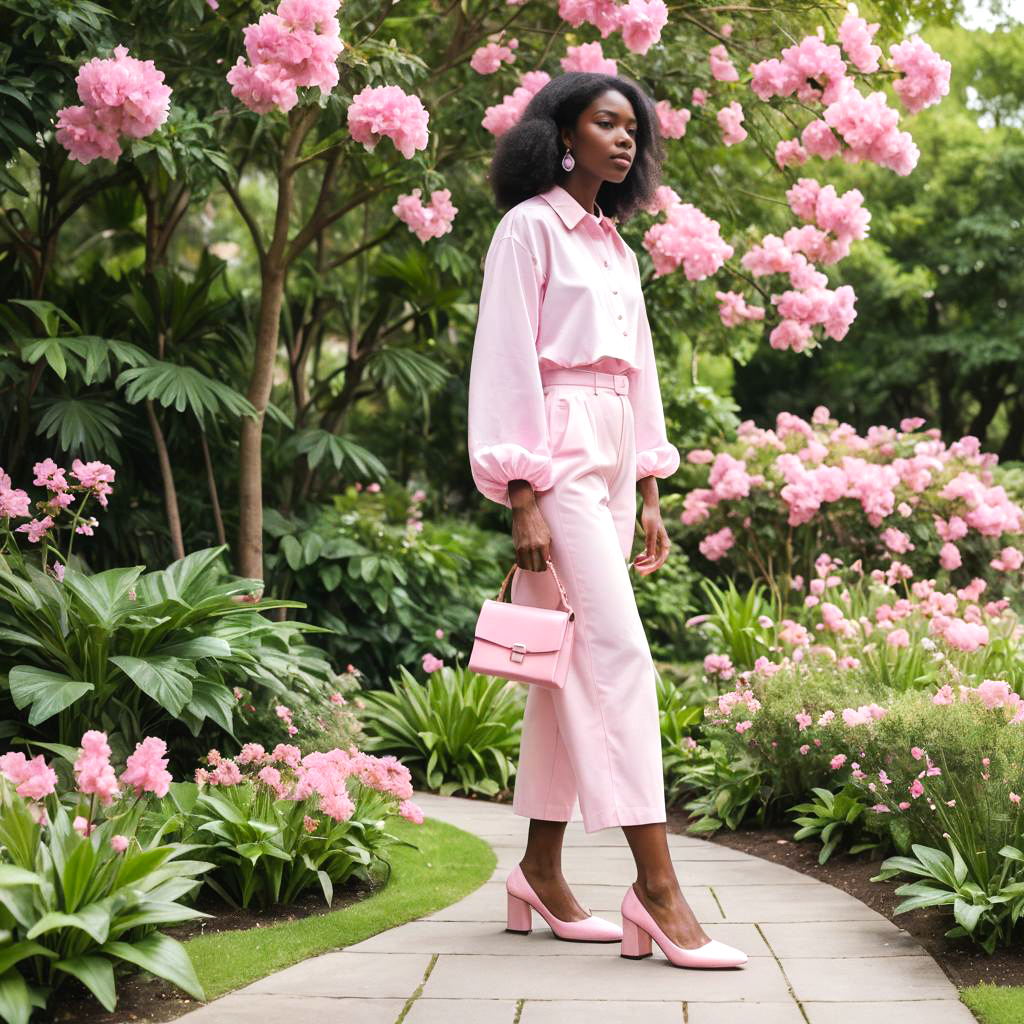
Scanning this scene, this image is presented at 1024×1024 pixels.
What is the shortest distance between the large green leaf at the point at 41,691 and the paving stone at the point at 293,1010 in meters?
1.19

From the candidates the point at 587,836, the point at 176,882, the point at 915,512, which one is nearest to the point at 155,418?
the point at 587,836

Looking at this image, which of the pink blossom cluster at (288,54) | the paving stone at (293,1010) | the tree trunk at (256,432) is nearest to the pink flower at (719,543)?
the tree trunk at (256,432)

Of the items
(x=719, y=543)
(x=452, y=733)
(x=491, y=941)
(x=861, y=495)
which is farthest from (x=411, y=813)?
(x=861, y=495)

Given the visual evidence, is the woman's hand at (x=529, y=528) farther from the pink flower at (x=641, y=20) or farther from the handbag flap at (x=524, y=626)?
the pink flower at (x=641, y=20)

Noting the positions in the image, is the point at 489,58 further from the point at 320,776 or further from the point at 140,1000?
the point at 140,1000

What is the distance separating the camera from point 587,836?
15.0 feet

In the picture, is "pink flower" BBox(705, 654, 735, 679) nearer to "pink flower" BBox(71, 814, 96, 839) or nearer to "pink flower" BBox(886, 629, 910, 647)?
"pink flower" BBox(886, 629, 910, 647)

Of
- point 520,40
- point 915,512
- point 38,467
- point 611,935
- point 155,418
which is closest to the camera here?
point 611,935

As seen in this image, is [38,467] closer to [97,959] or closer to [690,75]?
[97,959]

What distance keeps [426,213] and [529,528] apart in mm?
2961

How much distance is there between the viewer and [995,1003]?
8.21ft

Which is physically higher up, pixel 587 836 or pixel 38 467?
pixel 38 467

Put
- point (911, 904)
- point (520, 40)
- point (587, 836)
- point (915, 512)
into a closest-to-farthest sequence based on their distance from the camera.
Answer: point (911, 904), point (587, 836), point (520, 40), point (915, 512)

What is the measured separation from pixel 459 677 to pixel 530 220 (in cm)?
303
